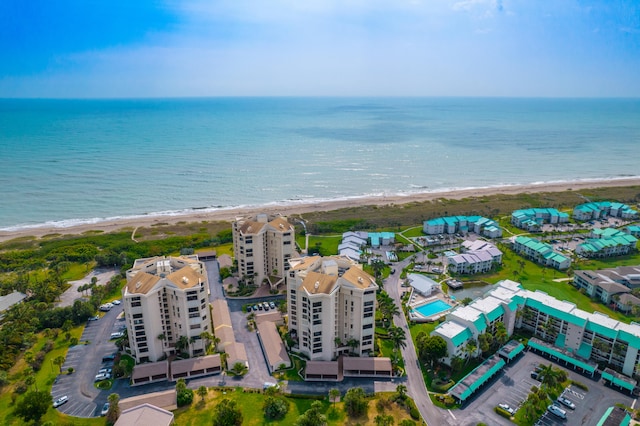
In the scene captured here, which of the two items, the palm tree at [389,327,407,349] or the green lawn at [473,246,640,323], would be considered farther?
the green lawn at [473,246,640,323]

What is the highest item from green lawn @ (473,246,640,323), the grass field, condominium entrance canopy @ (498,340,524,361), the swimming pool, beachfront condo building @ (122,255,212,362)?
beachfront condo building @ (122,255,212,362)

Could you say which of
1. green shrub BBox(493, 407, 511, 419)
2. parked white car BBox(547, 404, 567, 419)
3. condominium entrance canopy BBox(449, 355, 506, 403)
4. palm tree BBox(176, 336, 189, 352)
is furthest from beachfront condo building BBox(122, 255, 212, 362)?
parked white car BBox(547, 404, 567, 419)

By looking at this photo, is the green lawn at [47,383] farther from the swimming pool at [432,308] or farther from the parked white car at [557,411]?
the parked white car at [557,411]

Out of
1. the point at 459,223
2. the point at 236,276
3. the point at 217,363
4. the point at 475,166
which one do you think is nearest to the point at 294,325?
the point at 217,363

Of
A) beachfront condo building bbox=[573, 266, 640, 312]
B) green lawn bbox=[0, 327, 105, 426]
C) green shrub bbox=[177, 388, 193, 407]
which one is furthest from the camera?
beachfront condo building bbox=[573, 266, 640, 312]

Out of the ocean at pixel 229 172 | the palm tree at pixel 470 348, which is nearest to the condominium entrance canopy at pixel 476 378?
the palm tree at pixel 470 348

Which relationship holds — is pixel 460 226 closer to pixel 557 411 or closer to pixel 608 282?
pixel 608 282

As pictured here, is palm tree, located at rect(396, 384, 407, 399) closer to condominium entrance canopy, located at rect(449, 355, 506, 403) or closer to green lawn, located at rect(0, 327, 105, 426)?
condominium entrance canopy, located at rect(449, 355, 506, 403)
